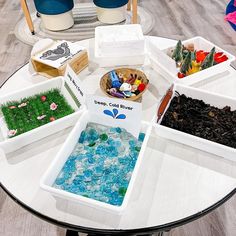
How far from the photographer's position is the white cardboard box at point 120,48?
3.56 ft

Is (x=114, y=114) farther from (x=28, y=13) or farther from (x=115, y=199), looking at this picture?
(x=28, y=13)

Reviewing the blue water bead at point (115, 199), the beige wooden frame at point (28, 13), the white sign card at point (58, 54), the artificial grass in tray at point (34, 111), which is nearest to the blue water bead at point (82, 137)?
the artificial grass in tray at point (34, 111)

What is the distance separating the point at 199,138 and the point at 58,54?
688mm

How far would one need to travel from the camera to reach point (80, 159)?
0.77 metres

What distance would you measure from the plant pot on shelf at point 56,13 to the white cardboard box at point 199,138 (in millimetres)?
1970

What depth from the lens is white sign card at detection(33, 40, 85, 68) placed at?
1.08 m

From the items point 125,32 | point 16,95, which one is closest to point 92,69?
point 125,32

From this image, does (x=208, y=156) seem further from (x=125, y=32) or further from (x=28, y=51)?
(x=28, y=51)

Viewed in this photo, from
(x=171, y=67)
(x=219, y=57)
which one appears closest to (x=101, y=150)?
(x=171, y=67)

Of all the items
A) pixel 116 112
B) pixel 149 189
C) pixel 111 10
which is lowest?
pixel 111 10

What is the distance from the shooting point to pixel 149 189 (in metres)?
0.72

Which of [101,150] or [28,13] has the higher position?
[101,150]

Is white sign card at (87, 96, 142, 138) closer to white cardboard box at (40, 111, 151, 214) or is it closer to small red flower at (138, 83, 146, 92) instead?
white cardboard box at (40, 111, 151, 214)

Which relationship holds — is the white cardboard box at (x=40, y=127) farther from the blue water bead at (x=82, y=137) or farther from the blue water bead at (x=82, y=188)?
the blue water bead at (x=82, y=188)
